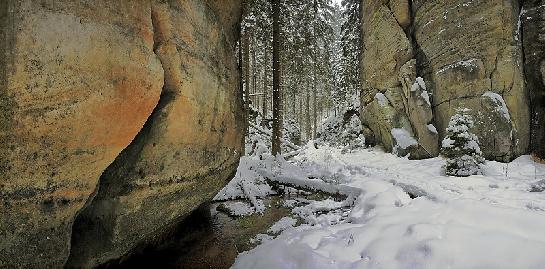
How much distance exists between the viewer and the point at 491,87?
10117 mm

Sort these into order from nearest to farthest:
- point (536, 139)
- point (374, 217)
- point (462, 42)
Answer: point (374, 217) → point (536, 139) → point (462, 42)

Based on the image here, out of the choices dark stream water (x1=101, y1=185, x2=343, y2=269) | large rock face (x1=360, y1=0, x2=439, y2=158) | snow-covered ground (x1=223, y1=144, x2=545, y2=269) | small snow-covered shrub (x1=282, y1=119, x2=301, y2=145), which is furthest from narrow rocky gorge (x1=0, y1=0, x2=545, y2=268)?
small snow-covered shrub (x1=282, y1=119, x2=301, y2=145)

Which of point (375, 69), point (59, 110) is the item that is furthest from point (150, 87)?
point (375, 69)

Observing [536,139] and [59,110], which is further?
[536,139]

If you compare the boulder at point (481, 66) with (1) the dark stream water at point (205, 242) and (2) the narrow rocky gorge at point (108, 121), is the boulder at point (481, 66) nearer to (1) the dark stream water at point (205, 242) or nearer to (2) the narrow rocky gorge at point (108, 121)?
(1) the dark stream water at point (205, 242)

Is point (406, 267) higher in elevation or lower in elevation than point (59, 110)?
lower

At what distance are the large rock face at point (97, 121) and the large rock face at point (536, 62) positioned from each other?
11.1m

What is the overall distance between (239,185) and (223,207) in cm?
153

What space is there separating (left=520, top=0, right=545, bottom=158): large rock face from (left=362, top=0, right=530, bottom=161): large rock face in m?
0.24

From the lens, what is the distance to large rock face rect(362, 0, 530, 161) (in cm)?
Answer: 977

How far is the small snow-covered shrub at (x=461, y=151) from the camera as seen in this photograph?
8.45 m

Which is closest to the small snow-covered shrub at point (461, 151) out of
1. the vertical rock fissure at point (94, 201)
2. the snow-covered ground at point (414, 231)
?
the snow-covered ground at point (414, 231)

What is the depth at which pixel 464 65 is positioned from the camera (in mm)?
10797

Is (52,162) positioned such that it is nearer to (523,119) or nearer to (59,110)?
(59,110)
